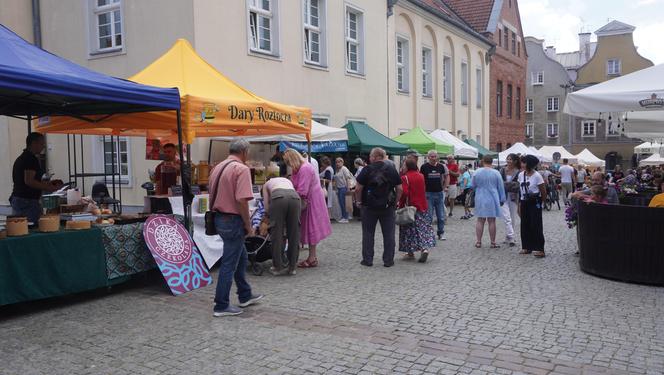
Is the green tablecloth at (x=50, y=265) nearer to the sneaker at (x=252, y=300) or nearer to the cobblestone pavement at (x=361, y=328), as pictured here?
the cobblestone pavement at (x=361, y=328)

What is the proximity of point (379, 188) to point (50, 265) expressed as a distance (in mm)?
4321

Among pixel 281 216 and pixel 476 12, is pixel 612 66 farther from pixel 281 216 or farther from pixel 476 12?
pixel 281 216

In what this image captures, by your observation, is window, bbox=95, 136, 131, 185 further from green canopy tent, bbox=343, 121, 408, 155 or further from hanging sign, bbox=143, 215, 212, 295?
hanging sign, bbox=143, 215, 212, 295

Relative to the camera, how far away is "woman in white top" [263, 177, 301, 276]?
24.0ft

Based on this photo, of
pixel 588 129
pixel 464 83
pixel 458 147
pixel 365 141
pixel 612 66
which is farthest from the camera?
pixel 588 129

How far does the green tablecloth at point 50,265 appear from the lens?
216 inches

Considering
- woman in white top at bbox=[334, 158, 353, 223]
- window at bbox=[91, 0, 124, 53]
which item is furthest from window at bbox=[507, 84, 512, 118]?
window at bbox=[91, 0, 124, 53]

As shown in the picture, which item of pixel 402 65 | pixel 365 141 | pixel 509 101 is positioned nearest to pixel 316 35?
pixel 365 141

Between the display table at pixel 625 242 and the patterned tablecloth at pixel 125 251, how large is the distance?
5707mm

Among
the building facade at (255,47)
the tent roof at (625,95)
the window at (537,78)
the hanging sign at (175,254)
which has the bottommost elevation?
the hanging sign at (175,254)

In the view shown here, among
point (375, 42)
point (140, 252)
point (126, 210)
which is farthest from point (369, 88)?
point (140, 252)

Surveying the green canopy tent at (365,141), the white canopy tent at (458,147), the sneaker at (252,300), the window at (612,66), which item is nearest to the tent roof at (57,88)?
the sneaker at (252,300)

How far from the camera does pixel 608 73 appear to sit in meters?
52.2

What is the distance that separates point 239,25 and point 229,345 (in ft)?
31.9
